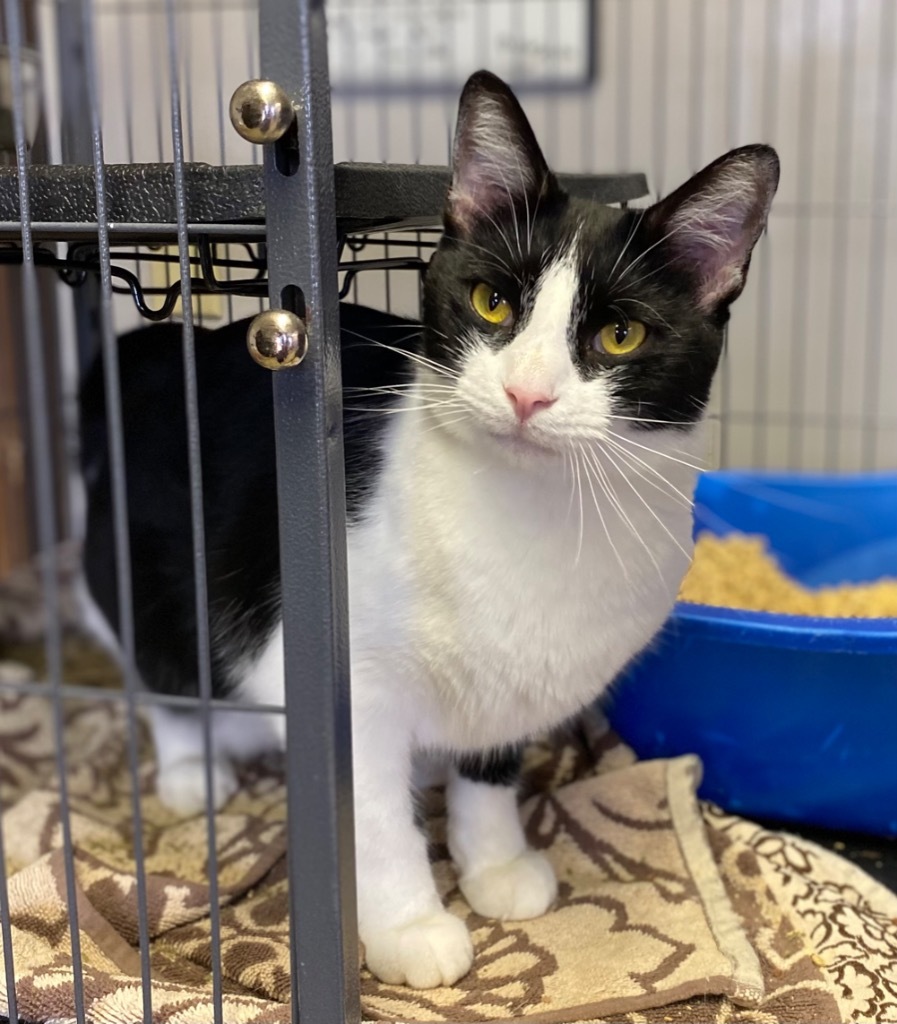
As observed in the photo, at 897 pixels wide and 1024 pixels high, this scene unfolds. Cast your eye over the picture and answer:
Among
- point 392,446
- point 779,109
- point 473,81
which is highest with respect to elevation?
point 779,109

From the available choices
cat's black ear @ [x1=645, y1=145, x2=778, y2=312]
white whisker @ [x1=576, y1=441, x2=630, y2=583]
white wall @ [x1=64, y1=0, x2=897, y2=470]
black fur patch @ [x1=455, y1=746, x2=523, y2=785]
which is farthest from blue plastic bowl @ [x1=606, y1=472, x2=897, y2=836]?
white wall @ [x1=64, y1=0, x2=897, y2=470]

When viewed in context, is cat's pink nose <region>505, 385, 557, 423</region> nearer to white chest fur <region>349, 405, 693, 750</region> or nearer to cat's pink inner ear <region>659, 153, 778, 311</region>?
white chest fur <region>349, 405, 693, 750</region>

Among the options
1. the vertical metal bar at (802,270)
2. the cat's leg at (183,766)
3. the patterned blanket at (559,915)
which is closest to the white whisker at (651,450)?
the patterned blanket at (559,915)

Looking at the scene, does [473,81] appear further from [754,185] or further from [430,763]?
[430,763]

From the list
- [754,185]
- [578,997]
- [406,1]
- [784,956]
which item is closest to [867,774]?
[784,956]

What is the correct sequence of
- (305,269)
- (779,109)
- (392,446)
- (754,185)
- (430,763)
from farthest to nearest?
1. (779,109)
2. (430,763)
3. (392,446)
4. (754,185)
5. (305,269)

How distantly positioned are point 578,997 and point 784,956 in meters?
0.22

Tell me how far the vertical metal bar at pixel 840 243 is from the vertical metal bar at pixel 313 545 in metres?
1.93

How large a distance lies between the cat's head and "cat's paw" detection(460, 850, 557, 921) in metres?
0.50

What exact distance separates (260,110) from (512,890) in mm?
793

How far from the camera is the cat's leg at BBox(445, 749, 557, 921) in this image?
1.10 metres

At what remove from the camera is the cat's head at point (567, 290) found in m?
0.82

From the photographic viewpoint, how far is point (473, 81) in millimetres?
844

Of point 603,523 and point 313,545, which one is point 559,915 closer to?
point 603,523
